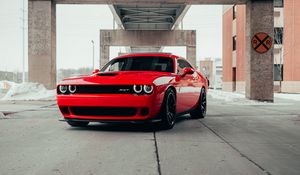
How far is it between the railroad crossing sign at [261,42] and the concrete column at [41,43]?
927cm

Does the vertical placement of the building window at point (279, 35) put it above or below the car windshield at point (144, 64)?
above

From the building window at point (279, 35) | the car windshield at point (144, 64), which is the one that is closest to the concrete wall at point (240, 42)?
the building window at point (279, 35)

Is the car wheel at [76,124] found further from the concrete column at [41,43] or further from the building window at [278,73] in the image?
the building window at [278,73]

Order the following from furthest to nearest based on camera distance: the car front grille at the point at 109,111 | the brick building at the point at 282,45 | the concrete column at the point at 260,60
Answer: the brick building at the point at 282,45, the concrete column at the point at 260,60, the car front grille at the point at 109,111

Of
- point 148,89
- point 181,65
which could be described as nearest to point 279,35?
point 181,65

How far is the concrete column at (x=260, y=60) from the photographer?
16.8 m

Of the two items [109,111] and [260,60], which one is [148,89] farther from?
[260,60]

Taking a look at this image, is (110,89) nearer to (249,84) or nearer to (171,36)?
(249,84)

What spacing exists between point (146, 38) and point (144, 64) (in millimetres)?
32456

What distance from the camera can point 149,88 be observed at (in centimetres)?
584

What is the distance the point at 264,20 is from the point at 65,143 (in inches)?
549

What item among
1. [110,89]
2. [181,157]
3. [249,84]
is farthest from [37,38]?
[181,157]

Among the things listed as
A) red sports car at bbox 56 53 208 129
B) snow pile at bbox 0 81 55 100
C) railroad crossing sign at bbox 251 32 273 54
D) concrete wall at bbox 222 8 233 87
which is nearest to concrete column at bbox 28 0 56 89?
snow pile at bbox 0 81 55 100

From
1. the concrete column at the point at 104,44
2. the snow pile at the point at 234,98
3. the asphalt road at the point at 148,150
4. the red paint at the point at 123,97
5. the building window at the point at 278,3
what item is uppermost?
the building window at the point at 278,3
